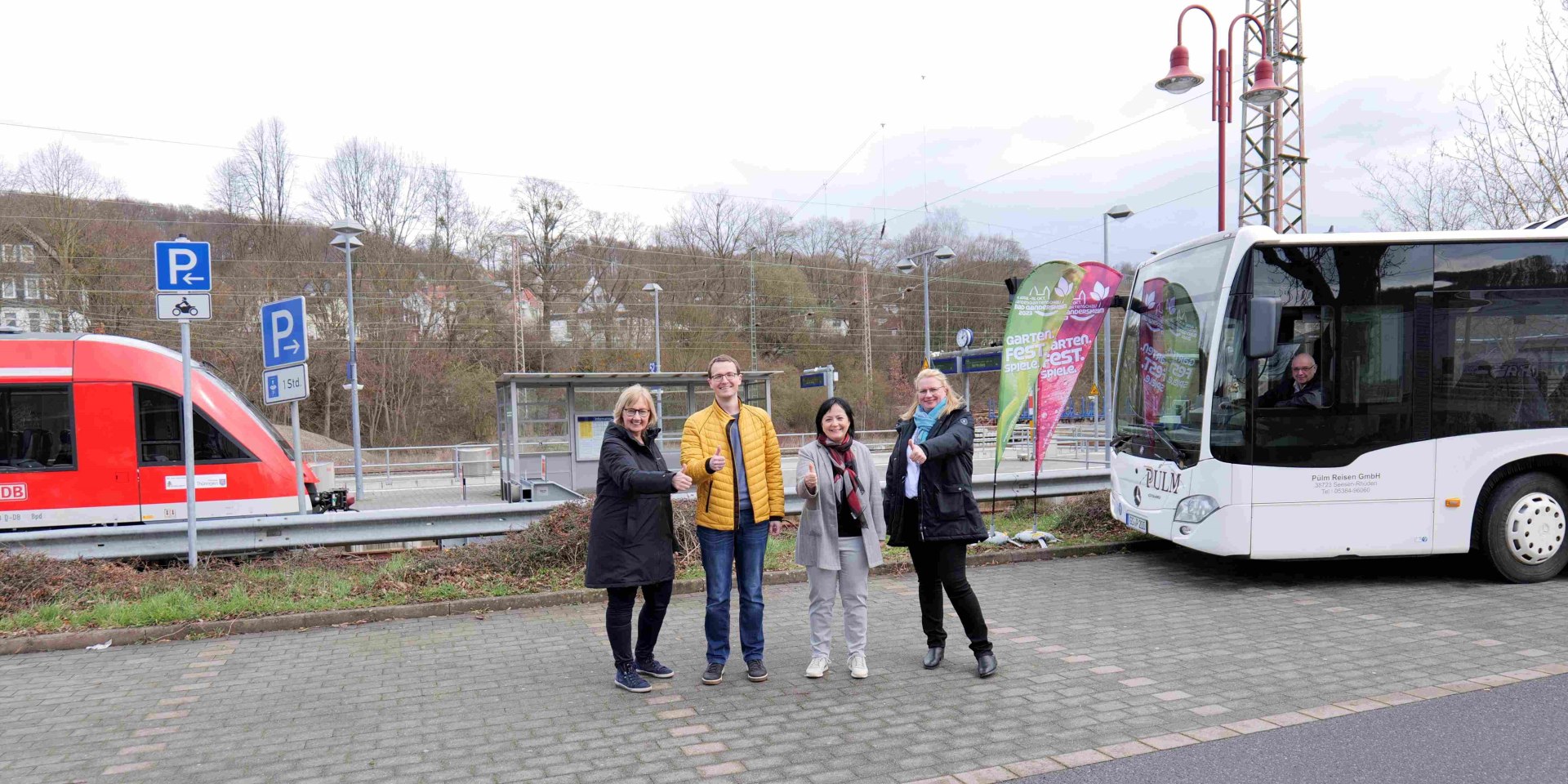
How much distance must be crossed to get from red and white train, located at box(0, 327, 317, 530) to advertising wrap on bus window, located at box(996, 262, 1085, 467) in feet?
28.1

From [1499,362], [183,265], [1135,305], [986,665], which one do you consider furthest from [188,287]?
[1499,362]

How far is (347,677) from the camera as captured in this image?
5648 millimetres

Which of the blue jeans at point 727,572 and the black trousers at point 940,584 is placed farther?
the black trousers at point 940,584

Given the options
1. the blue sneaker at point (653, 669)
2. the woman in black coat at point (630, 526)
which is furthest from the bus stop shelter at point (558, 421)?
the woman in black coat at point (630, 526)

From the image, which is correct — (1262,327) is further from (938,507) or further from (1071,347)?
(938,507)

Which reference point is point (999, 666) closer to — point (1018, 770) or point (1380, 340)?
point (1018, 770)

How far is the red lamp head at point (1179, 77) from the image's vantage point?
38.8 feet

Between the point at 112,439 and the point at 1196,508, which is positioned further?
the point at 112,439

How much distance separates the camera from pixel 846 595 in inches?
214

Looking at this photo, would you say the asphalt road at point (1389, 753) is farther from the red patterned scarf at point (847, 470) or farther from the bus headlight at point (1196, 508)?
the bus headlight at point (1196, 508)

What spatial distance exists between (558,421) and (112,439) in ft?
25.6

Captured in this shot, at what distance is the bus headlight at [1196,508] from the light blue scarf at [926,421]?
3.36 m

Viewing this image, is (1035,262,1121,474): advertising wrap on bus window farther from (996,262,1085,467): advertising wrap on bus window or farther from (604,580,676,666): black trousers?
(604,580,676,666): black trousers

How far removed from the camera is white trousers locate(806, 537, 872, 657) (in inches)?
211
